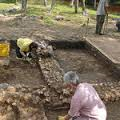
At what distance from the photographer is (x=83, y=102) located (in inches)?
175

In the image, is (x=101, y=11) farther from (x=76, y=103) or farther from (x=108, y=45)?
(x=76, y=103)

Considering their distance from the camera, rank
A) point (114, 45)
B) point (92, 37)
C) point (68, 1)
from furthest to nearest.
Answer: point (68, 1) → point (92, 37) → point (114, 45)

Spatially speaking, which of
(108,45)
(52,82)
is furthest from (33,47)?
(108,45)

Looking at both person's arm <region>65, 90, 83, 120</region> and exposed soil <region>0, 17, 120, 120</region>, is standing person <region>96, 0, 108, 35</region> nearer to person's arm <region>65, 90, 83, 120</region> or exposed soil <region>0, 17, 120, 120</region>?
exposed soil <region>0, 17, 120, 120</region>

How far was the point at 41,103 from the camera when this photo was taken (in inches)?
257

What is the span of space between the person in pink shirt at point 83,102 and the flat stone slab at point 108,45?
5594 millimetres

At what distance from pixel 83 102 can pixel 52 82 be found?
334 centimetres

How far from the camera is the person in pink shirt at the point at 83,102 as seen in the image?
4.42m

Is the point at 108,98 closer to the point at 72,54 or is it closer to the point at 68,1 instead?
the point at 72,54

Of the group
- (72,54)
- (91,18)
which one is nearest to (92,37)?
(72,54)

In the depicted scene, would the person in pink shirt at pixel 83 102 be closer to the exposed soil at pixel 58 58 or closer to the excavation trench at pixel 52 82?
the excavation trench at pixel 52 82

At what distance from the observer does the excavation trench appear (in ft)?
20.9

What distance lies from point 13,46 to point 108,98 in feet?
16.3

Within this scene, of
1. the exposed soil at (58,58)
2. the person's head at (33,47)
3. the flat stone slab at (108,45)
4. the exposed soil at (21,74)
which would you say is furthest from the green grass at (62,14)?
the exposed soil at (21,74)
